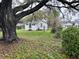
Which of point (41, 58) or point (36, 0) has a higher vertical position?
point (36, 0)

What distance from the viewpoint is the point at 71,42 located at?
463 inches

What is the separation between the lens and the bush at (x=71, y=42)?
1165 cm

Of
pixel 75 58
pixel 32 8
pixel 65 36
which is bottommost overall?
pixel 75 58

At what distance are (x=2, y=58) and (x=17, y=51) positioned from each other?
1.36 meters

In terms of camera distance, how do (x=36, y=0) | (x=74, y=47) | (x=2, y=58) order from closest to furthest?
(x=2, y=58)
(x=74, y=47)
(x=36, y=0)

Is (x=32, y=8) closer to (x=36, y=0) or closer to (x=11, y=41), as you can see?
(x=36, y=0)

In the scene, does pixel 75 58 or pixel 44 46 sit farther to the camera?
pixel 44 46

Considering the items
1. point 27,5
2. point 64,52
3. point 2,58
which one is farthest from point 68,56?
point 27,5

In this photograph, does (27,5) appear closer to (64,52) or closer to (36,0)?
(36,0)

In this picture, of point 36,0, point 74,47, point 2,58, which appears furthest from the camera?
point 36,0

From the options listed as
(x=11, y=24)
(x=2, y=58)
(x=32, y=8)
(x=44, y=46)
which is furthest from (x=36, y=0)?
(x=2, y=58)

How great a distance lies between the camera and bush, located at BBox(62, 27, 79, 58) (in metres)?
11.7

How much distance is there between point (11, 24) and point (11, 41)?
1102 mm

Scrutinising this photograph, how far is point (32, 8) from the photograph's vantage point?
15.6m
